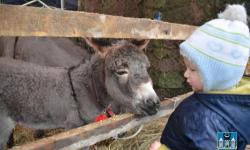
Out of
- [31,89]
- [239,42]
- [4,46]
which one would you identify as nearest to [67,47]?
[4,46]

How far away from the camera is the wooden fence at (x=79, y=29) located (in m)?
1.09

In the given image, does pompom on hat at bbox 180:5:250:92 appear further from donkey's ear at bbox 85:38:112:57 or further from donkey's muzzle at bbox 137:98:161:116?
donkey's ear at bbox 85:38:112:57

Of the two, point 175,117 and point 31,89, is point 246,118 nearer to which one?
point 175,117

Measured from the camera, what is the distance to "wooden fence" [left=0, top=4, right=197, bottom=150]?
1094mm

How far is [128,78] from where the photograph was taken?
2.03 meters

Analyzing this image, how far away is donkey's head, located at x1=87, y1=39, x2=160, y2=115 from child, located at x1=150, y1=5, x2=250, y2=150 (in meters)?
0.70

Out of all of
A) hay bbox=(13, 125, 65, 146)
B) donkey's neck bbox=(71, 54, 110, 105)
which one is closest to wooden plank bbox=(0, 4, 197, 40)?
donkey's neck bbox=(71, 54, 110, 105)

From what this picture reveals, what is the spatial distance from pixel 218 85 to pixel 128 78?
3.37ft

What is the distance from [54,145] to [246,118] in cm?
145

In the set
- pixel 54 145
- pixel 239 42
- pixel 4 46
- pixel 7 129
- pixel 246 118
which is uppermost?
pixel 239 42

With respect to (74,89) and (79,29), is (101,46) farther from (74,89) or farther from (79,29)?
(79,29)

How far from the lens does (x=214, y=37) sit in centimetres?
111

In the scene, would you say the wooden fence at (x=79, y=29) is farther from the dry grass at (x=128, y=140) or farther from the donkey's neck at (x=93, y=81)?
the dry grass at (x=128, y=140)

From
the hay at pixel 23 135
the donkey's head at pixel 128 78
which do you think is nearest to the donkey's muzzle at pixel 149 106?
the donkey's head at pixel 128 78
